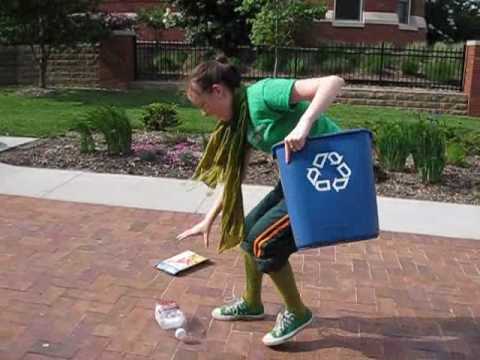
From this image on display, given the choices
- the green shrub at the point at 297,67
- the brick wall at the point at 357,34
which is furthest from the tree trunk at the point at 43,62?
the brick wall at the point at 357,34

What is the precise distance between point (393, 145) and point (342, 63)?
34.5ft

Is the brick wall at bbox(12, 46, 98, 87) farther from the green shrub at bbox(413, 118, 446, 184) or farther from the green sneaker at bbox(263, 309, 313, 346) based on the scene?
the green sneaker at bbox(263, 309, 313, 346)

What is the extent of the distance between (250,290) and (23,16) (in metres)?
12.7

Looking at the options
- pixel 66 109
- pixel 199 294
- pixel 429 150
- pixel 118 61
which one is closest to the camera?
pixel 199 294

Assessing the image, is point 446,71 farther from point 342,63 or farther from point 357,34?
point 357,34

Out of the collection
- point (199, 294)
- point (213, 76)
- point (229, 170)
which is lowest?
point (199, 294)

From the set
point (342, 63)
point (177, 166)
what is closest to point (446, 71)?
point (342, 63)

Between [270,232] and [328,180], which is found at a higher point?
[328,180]

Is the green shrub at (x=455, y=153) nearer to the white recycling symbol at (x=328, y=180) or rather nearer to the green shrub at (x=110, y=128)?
the green shrub at (x=110, y=128)

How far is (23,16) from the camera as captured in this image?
1416cm

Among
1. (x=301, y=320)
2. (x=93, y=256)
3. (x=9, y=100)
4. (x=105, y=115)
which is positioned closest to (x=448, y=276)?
(x=301, y=320)

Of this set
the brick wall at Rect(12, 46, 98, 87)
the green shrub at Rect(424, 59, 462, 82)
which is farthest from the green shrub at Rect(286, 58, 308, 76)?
the brick wall at Rect(12, 46, 98, 87)

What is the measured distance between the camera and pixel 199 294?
386 cm

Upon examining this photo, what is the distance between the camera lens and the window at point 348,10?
2206 cm
